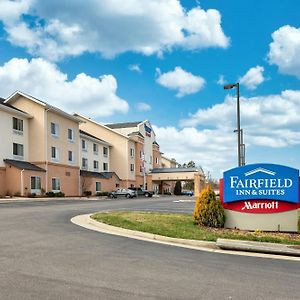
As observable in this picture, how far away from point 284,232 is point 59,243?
7587 mm


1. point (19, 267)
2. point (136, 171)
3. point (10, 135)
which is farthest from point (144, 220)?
point (136, 171)

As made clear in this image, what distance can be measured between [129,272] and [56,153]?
40416 millimetres

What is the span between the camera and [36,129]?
4334 centimetres

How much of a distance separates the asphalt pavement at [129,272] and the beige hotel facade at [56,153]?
99.7 ft

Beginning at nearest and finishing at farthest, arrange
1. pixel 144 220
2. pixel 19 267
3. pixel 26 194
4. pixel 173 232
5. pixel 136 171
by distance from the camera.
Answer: pixel 19 267, pixel 173 232, pixel 144 220, pixel 26 194, pixel 136 171

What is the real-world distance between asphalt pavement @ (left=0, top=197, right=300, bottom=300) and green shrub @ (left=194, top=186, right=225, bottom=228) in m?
3.72

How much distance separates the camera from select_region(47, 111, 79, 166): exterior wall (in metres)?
44.3

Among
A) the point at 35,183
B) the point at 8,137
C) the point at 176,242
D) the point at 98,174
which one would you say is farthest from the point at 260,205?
the point at 98,174

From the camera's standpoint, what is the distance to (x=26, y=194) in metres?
38.8

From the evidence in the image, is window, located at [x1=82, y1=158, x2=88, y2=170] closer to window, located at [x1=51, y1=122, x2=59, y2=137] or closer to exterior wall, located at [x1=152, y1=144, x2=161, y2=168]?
window, located at [x1=51, y1=122, x2=59, y2=137]

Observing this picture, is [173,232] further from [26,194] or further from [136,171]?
[136,171]

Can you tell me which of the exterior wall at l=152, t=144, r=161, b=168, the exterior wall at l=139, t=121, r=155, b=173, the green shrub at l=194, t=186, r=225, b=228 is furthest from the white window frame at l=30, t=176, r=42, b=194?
the exterior wall at l=152, t=144, r=161, b=168

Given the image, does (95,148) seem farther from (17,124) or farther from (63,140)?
(17,124)

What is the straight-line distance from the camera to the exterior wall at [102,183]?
5255 cm
